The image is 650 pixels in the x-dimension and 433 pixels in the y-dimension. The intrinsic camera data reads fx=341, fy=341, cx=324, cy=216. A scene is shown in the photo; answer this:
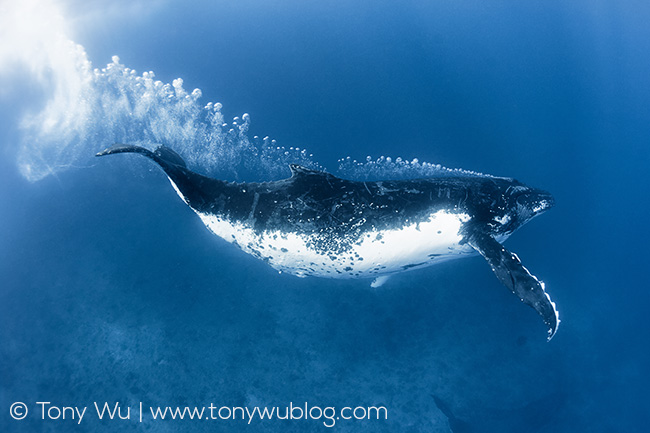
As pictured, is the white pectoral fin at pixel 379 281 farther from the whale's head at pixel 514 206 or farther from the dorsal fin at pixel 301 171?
the dorsal fin at pixel 301 171

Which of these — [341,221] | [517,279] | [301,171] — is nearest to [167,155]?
[301,171]

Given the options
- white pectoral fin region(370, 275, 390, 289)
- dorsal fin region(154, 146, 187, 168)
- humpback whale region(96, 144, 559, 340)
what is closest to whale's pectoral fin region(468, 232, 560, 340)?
humpback whale region(96, 144, 559, 340)

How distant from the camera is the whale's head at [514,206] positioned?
303 inches

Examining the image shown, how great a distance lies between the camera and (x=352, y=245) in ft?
21.9

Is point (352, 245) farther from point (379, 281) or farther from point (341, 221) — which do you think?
point (379, 281)

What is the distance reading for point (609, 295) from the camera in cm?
1278

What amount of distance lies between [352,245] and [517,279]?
124 inches

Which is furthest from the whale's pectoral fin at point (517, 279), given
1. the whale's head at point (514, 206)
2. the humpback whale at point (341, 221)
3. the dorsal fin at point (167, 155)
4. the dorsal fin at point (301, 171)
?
the dorsal fin at point (167, 155)

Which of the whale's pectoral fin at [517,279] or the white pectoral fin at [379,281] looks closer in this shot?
the whale's pectoral fin at [517,279]

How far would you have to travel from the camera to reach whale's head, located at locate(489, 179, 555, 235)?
7691 mm

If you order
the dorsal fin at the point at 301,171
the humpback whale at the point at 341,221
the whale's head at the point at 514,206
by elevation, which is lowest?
the humpback whale at the point at 341,221

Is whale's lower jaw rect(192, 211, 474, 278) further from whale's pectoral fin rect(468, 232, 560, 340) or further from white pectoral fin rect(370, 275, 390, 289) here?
white pectoral fin rect(370, 275, 390, 289)

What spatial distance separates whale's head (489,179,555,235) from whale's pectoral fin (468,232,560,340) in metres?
0.74

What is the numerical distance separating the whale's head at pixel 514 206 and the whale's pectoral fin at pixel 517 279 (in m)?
0.74
